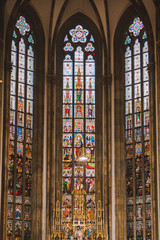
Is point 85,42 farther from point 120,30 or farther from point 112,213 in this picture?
point 112,213

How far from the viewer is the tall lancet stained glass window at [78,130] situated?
3184 centimetres

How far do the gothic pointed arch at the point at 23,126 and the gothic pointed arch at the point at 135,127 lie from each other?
141 inches

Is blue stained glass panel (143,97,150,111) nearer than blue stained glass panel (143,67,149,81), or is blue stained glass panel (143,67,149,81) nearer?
blue stained glass panel (143,97,150,111)

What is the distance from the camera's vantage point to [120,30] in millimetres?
34156

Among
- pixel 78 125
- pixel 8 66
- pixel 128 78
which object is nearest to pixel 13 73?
pixel 8 66

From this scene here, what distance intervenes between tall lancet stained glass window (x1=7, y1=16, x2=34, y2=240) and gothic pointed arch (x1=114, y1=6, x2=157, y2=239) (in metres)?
3.96

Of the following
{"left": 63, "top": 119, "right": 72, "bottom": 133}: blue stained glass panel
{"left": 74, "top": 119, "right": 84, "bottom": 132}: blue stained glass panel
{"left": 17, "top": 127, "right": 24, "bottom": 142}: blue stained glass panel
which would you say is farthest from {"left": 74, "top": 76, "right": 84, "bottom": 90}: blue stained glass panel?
{"left": 17, "top": 127, "right": 24, "bottom": 142}: blue stained glass panel

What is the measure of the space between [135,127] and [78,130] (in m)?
2.74

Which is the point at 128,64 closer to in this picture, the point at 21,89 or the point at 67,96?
the point at 67,96

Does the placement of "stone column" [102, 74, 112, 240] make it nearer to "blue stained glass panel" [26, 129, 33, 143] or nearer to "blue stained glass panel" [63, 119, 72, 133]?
"blue stained glass panel" [63, 119, 72, 133]

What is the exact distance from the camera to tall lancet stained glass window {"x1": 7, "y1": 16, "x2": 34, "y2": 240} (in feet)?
104

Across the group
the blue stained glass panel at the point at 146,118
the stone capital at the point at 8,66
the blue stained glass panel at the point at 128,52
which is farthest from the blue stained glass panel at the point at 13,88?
the blue stained glass panel at the point at 146,118

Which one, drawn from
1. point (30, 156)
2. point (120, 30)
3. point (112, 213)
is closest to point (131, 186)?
point (112, 213)

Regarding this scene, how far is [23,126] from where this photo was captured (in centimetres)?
3275
